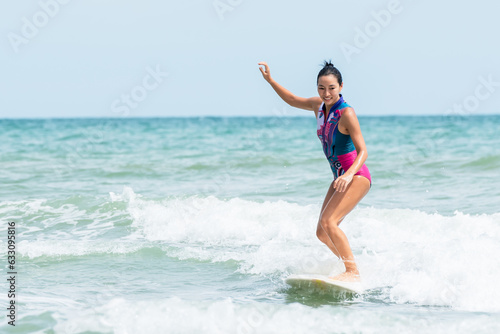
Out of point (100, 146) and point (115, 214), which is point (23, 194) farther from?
point (100, 146)

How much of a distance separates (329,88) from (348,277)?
168cm

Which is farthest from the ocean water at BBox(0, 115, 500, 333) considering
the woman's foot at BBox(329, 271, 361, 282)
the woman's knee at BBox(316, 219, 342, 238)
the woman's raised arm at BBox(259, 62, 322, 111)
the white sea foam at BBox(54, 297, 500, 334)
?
the woman's raised arm at BBox(259, 62, 322, 111)

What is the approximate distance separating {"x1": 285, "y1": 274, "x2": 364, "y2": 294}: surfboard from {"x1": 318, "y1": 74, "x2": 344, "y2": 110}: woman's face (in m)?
1.57

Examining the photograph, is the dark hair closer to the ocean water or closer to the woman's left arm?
the woman's left arm

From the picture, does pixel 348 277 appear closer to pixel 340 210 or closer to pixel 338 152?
pixel 340 210

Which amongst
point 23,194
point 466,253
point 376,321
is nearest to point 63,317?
point 376,321

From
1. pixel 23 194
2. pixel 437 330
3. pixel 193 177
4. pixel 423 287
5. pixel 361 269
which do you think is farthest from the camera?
pixel 193 177

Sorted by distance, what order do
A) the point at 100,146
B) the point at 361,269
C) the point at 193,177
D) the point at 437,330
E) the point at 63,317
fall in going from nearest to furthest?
the point at 437,330 < the point at 63,317 < the point at 361,269 < the point at 193,177 < the point at 100,146

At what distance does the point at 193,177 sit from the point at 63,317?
10023 mm

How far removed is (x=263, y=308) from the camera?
16.6ft

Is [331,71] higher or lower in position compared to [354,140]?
higher

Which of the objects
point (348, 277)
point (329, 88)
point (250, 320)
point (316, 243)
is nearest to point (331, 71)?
point (329, 88)

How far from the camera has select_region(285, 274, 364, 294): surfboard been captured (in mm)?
5434

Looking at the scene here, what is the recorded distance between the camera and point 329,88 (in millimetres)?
5289
